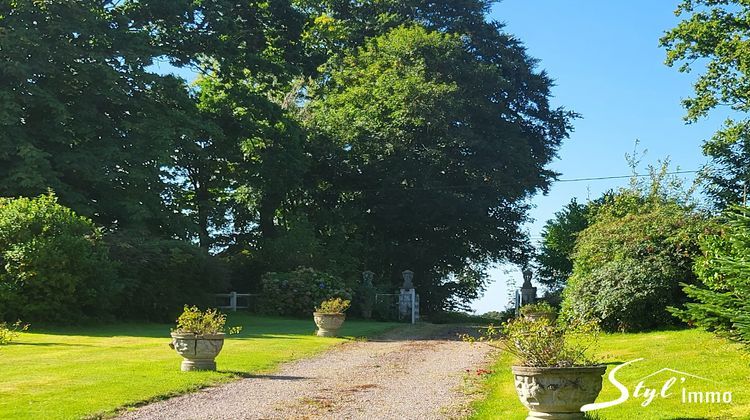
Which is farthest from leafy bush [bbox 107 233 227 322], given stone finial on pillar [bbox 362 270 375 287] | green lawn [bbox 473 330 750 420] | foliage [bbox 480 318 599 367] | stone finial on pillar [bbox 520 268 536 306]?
foliage [bbox 480 318 599 367]

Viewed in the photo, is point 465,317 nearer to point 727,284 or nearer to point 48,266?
point 48,266

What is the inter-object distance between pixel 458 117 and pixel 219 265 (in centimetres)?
1504

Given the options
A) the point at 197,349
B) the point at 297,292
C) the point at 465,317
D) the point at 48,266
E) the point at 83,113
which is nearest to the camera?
the point at 197,349

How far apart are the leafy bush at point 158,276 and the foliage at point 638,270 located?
42.9 feet

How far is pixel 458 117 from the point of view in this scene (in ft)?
138

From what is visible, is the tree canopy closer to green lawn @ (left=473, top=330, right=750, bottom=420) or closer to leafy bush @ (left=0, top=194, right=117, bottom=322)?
leafy bush @ (left=0, top=194, right=117, bottom=322)

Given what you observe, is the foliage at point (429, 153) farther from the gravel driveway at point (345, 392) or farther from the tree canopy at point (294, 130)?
the gravel driveway at point (345, 392)

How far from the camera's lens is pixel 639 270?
22609 millimetres

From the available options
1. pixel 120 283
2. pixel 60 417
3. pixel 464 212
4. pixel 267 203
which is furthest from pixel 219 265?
pixel 60 417

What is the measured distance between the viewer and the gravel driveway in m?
11.5

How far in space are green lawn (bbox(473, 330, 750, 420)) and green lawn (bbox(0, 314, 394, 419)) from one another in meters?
4.74

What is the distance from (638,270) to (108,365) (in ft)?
43.9

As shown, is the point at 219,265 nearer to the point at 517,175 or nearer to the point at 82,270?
the point at 82,270

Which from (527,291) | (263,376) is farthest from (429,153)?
(263,376)
